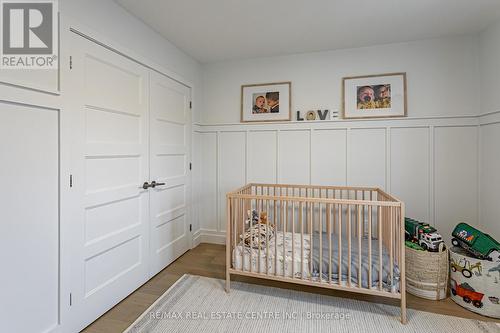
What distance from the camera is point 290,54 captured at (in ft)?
9.78

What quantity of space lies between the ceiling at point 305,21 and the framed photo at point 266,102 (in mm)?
439

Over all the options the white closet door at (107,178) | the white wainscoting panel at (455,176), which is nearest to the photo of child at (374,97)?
the white wainscoting panel at (455,176)

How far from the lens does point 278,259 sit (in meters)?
2.10

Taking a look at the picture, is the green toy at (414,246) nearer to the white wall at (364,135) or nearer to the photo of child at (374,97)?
the white wall at (364,135)

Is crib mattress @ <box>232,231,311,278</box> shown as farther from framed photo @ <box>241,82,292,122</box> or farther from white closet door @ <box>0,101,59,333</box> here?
framed photo @ <box>241,82,292,122</box>

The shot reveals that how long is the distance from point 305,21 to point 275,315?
239 cm

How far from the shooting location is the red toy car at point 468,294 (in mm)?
1870

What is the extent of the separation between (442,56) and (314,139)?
147 centimetres

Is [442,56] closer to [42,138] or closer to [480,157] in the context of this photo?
[480,157]

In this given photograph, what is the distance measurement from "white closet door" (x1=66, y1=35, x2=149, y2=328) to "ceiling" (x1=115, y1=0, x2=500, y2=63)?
0.57 meters

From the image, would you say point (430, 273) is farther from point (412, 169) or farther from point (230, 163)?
point (230, 163)
